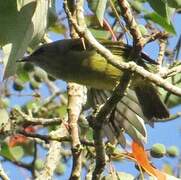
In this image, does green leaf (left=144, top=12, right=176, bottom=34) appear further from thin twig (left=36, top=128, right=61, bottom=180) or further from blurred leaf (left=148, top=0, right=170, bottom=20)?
thin twig (left=36, top=128, right=61, bottom=180)

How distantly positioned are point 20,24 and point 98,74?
88cm

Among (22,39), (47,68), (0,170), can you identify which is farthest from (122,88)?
(47,68)

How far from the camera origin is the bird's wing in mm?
3241

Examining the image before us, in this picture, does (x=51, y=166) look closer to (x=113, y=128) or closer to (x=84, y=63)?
(x=113, y=128)

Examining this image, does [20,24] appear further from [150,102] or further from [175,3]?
[150,102]

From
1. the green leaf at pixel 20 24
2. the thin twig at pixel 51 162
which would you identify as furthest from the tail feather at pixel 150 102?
the green leaf at pixel 20 24

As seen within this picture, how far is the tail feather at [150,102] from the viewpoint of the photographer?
3.36 meters

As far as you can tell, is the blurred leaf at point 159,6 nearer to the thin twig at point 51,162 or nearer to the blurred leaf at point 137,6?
the thin twig at point 51,162

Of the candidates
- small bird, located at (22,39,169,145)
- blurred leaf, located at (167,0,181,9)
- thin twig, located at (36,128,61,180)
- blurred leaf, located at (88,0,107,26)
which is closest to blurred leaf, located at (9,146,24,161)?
small bird, located at (22,39,169,145)

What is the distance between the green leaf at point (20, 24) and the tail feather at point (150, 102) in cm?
90

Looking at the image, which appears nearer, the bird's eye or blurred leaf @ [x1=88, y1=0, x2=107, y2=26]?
blurred leaf @ [x1=88, y1=0, x2=107, y2=26]

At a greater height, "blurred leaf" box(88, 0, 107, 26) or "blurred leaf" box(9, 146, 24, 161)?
"blurred leaf" box(88, 0, 107, 26)

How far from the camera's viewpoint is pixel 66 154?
5148 mm

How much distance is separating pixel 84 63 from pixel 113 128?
0.38 m
